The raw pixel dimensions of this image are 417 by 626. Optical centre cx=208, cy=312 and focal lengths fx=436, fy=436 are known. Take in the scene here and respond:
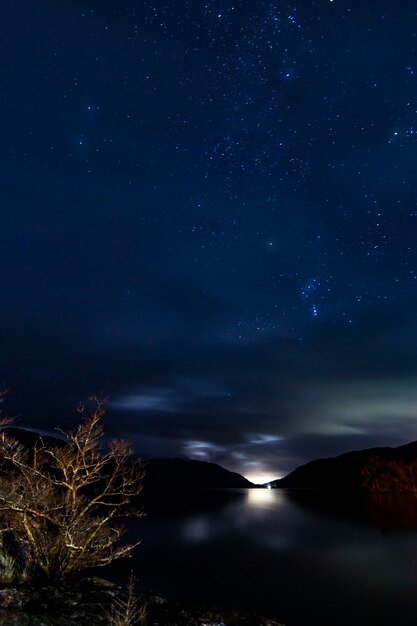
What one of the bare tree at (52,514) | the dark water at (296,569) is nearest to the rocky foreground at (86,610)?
the bare tree at (52,514)

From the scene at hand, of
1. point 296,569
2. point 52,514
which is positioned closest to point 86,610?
point 52,514

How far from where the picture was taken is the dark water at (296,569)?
3122cm

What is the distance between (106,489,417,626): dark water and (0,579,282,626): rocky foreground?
15.5 metres

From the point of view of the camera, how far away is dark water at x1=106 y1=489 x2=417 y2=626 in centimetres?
3122

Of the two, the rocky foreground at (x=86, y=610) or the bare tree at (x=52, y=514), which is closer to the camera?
the rocky foreground at (x=86, y=610)

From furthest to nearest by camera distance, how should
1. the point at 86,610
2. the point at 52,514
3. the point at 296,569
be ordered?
1. the point at 296,569
2. the point at 52,514
3. the point at 86,610

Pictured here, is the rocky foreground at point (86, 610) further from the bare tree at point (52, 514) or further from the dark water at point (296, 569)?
the dark water at point (296, 569)

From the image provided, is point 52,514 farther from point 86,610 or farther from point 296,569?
point 296,569

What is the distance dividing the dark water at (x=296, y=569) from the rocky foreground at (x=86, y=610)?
50.9 ft

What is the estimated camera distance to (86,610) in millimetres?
13961

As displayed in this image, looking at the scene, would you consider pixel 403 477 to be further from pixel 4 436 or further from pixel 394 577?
pixel 4 436

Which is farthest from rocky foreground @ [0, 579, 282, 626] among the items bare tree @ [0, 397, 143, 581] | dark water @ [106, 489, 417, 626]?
dark water @ [106, 489, 417, 626]

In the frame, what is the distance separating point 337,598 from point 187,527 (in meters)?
→ 53.3

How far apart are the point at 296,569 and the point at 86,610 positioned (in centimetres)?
3774
